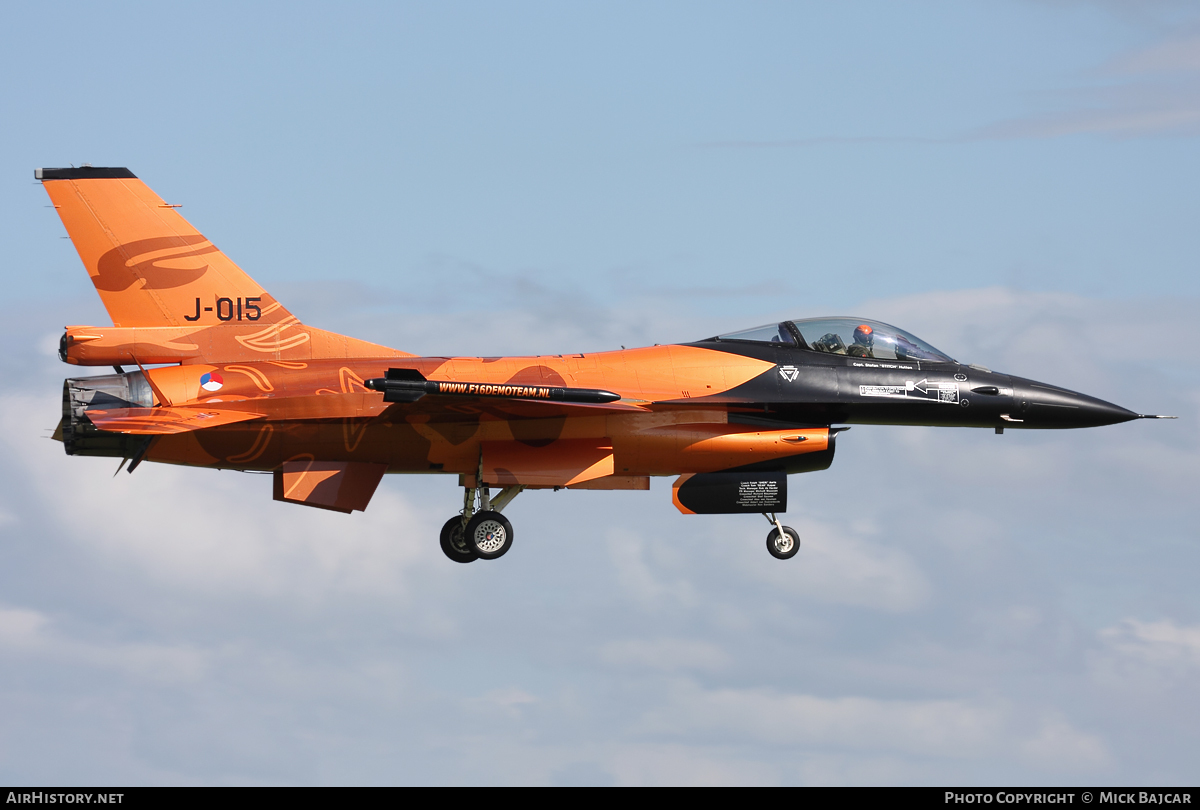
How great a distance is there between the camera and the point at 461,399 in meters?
25.6

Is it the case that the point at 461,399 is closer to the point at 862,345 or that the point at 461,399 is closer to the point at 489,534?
the point at 489,534

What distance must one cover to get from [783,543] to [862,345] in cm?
365

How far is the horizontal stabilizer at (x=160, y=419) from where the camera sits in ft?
79.5

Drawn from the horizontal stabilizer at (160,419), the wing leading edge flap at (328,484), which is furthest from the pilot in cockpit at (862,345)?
the horizontal stabilizer at (160,419)

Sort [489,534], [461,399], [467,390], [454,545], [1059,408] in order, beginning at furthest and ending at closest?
[1059,408] → [454,545] → [489,534] → [461,399] → [467,390]

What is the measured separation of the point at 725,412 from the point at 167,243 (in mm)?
9487

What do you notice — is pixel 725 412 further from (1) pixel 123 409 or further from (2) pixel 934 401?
(1) pixel 123 409

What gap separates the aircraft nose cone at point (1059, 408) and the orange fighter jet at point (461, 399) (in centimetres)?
3

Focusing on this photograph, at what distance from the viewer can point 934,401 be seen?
28297mm

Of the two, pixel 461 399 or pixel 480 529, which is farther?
pixel 480 529

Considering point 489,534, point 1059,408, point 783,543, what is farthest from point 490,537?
point 1059,408

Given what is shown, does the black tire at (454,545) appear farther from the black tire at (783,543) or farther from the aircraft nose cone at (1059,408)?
the aircraft nose cone at (1059,408)

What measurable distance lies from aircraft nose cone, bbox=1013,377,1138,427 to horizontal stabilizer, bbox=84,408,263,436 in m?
12.9
